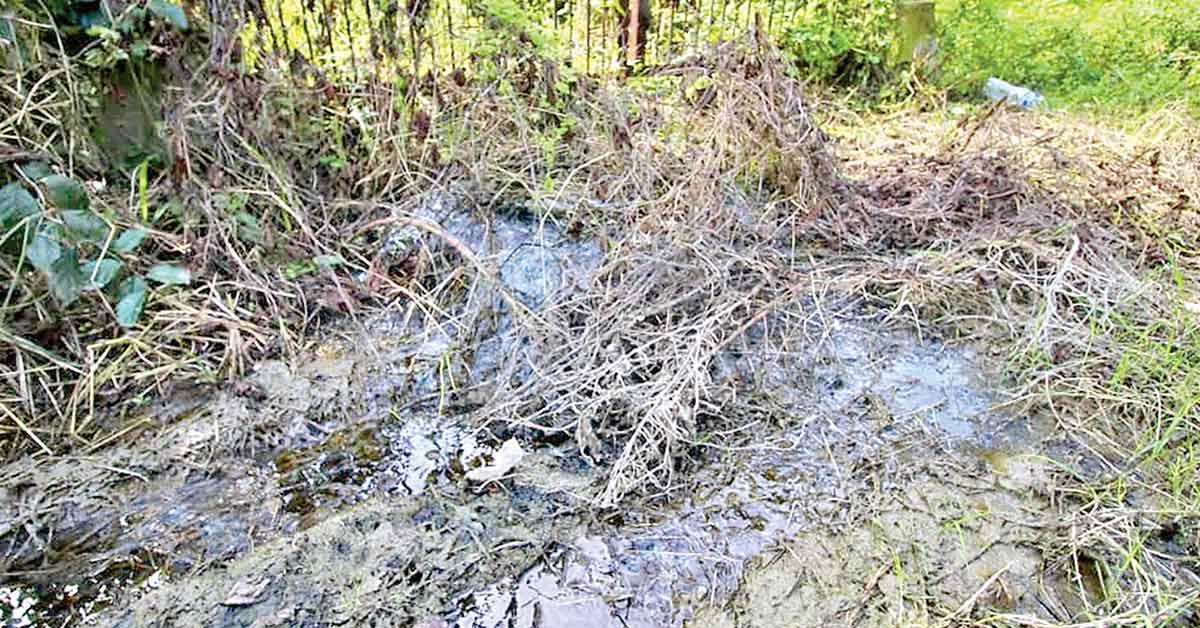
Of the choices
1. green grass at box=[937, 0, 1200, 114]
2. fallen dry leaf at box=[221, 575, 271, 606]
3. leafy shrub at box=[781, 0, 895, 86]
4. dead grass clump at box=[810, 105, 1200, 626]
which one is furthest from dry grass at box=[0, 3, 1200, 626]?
leafy shrub at box=[781, 0, 895, 86]

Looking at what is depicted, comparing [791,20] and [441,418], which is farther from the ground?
[791,20]

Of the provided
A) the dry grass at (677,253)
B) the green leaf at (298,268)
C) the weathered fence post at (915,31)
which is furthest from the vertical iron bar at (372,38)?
the weathered fence post at (915,31)

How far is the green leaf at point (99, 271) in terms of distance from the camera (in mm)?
2223

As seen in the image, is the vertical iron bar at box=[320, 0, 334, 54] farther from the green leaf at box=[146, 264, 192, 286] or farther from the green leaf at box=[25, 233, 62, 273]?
the green leaf at box=[25, 233, 62, 273]

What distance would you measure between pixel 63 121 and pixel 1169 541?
11.3ft

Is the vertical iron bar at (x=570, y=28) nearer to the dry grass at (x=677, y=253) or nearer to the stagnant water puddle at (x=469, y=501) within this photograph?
the dry grass at (x=677, y=253)

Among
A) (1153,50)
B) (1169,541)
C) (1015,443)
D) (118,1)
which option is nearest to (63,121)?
(118,1)

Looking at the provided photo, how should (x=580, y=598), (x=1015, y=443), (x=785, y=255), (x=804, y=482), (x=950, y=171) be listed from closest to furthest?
(x=580, y=598)
(x=804, y=482)
(x=1015, y=443)
(x=785, y=255)
(x=950, y=171)

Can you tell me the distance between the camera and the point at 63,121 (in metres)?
2.45

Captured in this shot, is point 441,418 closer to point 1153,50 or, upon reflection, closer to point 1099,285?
point 1099,285

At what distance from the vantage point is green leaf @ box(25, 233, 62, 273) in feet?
6.72

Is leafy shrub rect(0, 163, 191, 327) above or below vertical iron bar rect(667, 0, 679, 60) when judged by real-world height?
below

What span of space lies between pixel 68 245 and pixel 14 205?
17cm

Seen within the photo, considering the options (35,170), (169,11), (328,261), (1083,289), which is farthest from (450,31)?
(1083,289)
